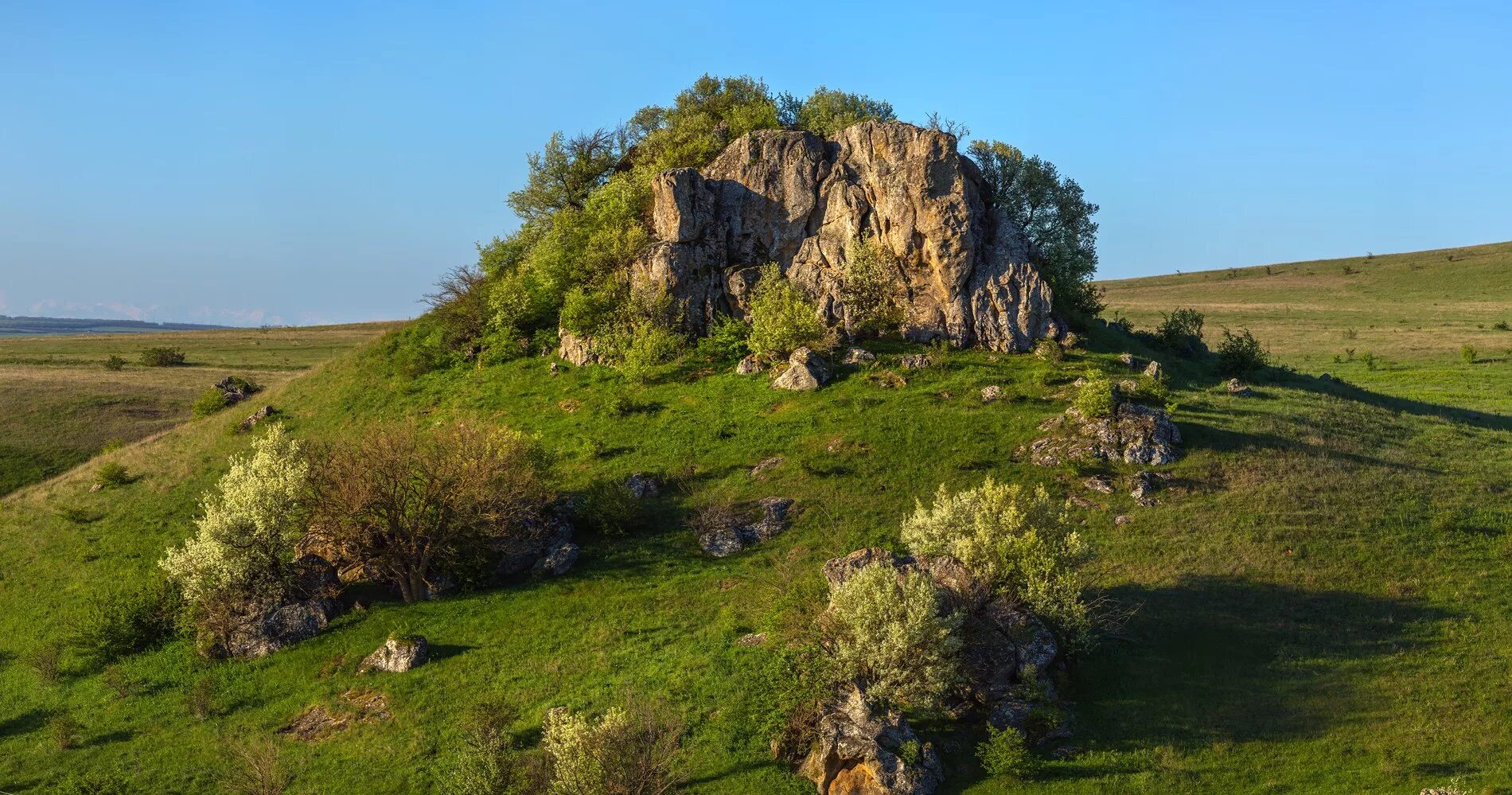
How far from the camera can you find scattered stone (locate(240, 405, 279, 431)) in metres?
61.3

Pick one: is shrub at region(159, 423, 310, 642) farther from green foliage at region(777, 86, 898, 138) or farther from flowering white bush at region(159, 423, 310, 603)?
green foliage at region(777, 86, 898, 138)

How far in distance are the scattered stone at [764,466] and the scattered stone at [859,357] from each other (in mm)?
10919

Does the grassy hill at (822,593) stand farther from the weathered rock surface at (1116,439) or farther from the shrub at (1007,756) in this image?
the weathered rock surface at (1116,439)

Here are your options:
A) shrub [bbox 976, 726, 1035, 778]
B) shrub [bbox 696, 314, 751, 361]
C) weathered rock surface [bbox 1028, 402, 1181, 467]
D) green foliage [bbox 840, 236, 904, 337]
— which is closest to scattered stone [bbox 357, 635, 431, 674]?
shrub [bbox 976, 726, 1035, 778]

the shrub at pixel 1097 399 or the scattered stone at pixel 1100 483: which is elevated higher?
the shrub at pixel 1097 399

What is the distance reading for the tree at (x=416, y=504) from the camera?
128ft

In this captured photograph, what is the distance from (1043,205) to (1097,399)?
1072 inches

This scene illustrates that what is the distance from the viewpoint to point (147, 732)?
32.9m

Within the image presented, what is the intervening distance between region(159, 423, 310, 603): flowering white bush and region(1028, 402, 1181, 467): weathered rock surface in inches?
1339

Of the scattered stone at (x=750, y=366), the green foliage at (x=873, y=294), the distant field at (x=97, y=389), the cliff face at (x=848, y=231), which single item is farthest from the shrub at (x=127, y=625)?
the green foliage at (x=873, y=294)

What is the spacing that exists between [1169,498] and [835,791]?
77.5 feet

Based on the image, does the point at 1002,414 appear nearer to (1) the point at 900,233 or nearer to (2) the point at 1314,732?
(1) the point at 900,233

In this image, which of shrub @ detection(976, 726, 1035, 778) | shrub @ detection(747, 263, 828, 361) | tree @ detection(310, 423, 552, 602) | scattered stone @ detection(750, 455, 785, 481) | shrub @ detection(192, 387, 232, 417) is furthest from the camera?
shrub @ detection(192, 387, 232, 417)

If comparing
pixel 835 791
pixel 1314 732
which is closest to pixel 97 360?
pixel 835 791
